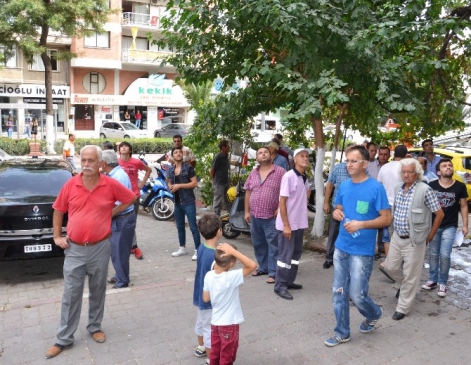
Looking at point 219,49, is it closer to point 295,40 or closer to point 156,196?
point 295,40

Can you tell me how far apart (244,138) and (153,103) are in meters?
30.5

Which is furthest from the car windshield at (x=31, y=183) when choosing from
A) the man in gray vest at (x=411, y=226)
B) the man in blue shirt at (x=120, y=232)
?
the man in gray vest at (x=411, y=226)

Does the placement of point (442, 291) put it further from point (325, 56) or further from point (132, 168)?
point (132, 168)

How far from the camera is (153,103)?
39.8 meters

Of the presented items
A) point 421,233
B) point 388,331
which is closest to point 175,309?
point 388,331

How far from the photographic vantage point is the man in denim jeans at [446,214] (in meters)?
5.70

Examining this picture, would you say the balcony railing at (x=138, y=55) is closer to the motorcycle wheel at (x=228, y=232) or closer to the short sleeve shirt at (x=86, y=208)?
the motorcycle wheel at (x=228, y=232)

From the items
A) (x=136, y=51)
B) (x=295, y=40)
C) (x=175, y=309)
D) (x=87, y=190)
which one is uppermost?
(x=136, y=51)

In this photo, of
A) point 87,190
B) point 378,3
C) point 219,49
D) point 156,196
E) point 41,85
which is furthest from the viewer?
point 41,85

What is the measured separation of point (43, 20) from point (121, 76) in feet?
51.3

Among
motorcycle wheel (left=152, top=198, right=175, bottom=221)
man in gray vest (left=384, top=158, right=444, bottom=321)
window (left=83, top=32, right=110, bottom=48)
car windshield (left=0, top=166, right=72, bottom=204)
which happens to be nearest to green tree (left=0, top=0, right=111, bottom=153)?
window (left=83, top=32, right=110, bottom=48)

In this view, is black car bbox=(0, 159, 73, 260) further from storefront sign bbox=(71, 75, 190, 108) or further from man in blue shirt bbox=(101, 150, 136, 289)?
storefront sign bbox=(71, 75, 190, 108)

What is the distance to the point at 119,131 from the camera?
34250mm

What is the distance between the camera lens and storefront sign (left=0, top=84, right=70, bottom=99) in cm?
3422
